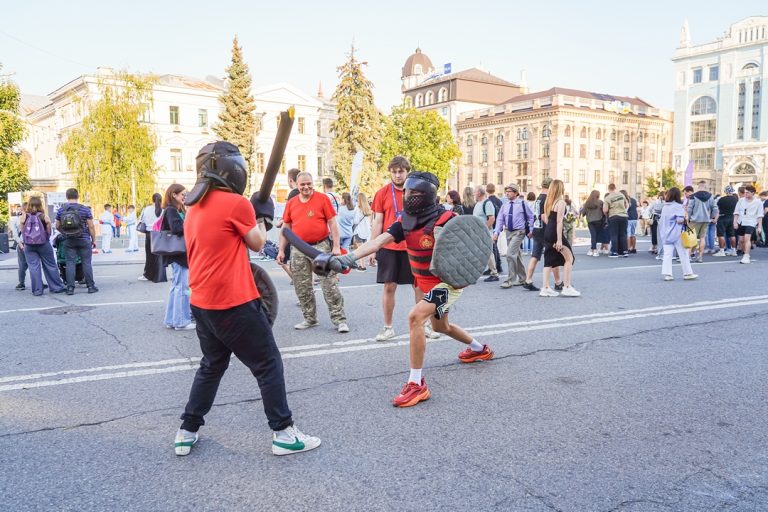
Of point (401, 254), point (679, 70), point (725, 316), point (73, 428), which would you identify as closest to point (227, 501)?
point (73, 428)

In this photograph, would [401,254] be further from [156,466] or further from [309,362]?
[156,466]

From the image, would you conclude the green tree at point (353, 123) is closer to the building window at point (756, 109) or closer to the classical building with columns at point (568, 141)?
the classical building with columns at point (568, 141)

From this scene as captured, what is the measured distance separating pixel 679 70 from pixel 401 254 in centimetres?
8778

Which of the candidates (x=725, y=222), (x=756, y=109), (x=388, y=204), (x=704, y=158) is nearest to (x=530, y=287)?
(x=388, y=204)

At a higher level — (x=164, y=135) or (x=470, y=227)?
(x=164, y=135)

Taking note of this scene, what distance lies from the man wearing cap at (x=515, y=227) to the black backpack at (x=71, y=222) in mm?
7617

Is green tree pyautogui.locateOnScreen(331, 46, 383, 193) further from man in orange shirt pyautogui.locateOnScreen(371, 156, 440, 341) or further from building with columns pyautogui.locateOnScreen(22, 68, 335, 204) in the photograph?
man in orange shirt pyautogui.locateOnScreen(371, 156, 440, 341)

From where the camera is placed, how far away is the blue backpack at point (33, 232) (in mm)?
10320

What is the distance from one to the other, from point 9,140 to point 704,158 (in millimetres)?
78961

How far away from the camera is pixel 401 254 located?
6.42 metres

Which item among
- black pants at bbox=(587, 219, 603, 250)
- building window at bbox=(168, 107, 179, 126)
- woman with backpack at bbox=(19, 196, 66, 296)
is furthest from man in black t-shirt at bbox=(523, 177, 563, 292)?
building window at bbox=(168, 107, 179, 126)

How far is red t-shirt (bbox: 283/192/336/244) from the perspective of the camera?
7152 mm

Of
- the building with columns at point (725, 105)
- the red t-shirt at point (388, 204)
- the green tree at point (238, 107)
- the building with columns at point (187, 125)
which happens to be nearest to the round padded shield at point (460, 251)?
the red t-shirt at point (388, 204)

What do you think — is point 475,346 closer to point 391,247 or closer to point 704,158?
point 391,247
